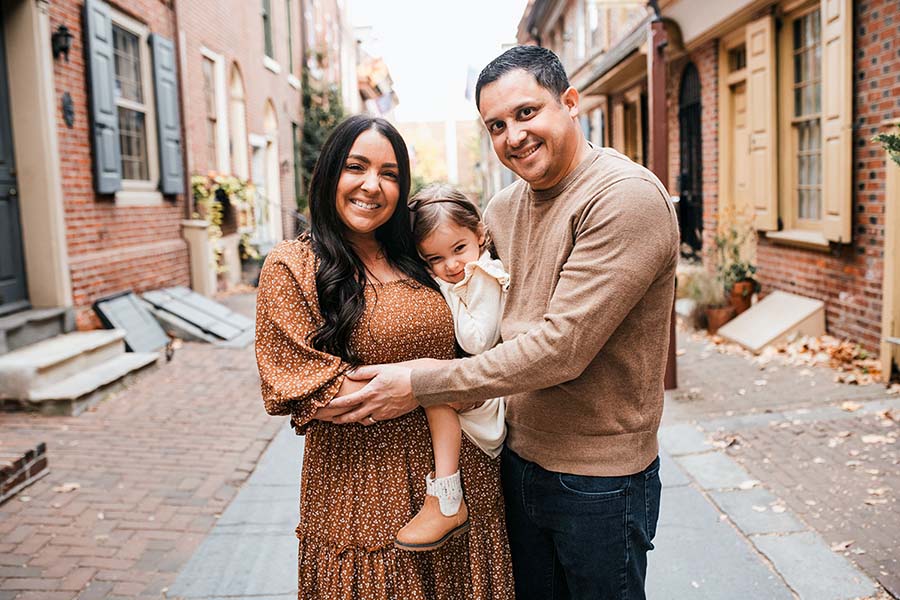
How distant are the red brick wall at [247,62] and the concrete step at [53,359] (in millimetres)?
4155

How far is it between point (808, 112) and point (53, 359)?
688cm

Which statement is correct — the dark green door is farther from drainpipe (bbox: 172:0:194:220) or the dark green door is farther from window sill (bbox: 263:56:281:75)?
window sill (bbox: 263:56:281:75)

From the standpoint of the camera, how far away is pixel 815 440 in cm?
454

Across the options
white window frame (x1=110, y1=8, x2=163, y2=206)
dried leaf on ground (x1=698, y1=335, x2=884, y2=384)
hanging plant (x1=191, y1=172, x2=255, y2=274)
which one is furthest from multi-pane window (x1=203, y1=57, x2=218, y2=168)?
dried leaf on ground (x1=698, y1=335, x2=884, y2=384)

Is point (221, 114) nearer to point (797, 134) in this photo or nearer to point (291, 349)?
point (797, 134)

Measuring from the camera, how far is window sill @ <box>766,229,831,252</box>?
6665 mm

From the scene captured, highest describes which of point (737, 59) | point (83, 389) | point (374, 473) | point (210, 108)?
point (210, 108)

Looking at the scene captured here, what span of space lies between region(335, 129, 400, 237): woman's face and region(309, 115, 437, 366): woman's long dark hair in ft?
0.06

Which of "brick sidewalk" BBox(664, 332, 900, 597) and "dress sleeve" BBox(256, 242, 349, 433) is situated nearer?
"dress sleeve" BBox(256, 242, 349, 433)

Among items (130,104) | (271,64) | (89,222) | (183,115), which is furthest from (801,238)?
(271,64)

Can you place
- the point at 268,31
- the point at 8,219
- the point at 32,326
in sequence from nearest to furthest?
the point at 32,326
the point at 8,219
the point at 268,31

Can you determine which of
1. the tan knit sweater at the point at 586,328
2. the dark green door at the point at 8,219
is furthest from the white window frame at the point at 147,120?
the tan knit sweater at the point at 586,328

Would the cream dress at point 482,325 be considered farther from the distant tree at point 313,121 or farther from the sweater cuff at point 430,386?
the distant tree at point 313,121

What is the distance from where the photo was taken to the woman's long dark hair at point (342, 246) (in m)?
1.95
